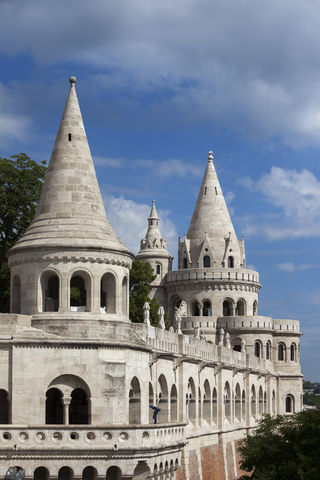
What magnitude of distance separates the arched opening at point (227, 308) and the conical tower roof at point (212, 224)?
3197 mm

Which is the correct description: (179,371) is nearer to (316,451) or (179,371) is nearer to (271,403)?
(316,451)

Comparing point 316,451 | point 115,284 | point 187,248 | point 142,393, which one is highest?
point 187,248

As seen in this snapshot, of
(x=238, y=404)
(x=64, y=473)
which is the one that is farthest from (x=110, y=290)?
(x=238, y=404)

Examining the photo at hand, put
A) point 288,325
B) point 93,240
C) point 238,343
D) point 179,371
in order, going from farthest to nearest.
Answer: point 288,325, point 238,343, point 179,371, point 93,240

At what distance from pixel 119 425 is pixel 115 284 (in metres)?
5.85

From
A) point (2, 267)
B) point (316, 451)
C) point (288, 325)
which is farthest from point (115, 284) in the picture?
point (288, 325)

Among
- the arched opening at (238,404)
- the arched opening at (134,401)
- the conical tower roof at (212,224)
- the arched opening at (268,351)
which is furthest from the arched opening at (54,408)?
the conical tower roof at (212,224)

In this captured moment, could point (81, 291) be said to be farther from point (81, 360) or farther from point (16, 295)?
point (81, 360)

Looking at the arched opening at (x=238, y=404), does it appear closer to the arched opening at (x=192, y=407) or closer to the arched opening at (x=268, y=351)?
the arched opening at (x=268, y=351)

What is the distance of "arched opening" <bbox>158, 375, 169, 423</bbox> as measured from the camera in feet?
130

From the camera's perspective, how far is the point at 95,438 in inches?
1145

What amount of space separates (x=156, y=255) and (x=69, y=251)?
43174mm

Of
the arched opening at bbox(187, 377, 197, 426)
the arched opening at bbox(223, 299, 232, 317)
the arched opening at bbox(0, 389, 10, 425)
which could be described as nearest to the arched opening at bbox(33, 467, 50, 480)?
the arched opening at bbox(0, 389, 10, 425)

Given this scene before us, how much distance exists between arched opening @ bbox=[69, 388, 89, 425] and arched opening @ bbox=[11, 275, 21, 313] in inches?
152
